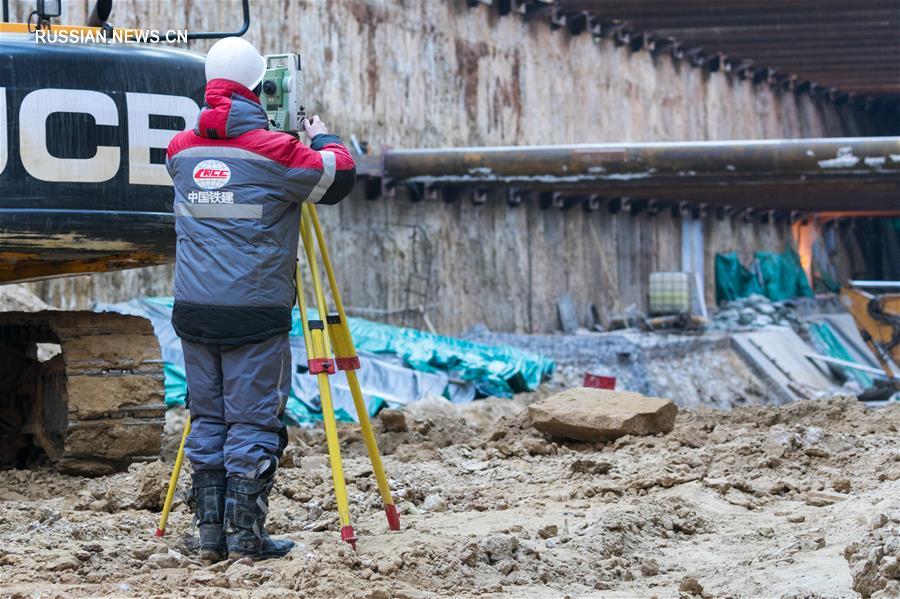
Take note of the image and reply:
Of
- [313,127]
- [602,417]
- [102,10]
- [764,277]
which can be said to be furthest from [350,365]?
[764,277]

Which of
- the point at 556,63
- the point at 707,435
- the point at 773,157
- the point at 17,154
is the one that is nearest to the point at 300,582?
the point at 17,154

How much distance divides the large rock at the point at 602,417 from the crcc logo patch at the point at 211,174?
367 cm

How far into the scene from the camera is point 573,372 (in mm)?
17812

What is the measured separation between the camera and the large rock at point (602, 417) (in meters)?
7.94

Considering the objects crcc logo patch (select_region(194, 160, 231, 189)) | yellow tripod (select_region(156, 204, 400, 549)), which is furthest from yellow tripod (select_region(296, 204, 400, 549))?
crcc logo patch (select_region(194, 160, 231, 189))

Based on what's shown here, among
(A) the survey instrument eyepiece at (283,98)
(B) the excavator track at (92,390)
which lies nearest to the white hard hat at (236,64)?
(A) the survey instrument eyepiece at (283,98)

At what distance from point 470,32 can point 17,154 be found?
14889mm

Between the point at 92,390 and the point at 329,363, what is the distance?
2.80 metres

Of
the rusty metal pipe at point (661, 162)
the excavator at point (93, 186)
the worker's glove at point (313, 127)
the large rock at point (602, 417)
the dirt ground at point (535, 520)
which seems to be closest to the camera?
the dirt ground at point (535, 520)

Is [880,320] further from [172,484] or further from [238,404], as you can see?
[238,404]

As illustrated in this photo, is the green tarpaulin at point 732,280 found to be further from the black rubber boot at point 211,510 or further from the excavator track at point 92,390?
the black rubber boot at point 211,510

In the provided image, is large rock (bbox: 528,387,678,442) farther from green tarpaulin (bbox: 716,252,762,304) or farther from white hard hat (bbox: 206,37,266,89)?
green tarpaulin (bbox: 716,252,762,304)

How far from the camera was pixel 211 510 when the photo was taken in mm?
4969

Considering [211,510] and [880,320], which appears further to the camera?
[880,320]
